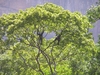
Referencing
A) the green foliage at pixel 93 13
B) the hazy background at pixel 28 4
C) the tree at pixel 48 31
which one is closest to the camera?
the tree at pixel 48 31

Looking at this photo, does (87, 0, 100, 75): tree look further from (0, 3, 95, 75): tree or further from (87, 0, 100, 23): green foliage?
(0, 3, 95, 75): tree

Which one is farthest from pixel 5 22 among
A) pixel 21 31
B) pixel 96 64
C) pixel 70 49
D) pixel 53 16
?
pixel 96 64

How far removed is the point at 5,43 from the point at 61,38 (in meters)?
3.38

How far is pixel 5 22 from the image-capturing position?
16578 mm

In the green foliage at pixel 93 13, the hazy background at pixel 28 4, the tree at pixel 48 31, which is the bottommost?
the tree at pixel 48 31

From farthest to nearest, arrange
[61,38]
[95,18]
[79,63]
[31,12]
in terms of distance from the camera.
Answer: [79,63]
[95,18]
[61,38]
[31,12]

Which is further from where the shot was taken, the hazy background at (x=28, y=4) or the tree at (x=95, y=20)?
→ the hazy background at (x=28, y=4)

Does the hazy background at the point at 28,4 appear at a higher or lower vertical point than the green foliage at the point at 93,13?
higher

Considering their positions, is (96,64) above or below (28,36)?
below

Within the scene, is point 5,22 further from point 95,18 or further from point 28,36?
point 95,18

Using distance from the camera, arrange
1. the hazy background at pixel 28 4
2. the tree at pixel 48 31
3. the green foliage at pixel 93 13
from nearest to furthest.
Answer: the tree at pixel 48 31, the green foliage at pixel 93 13, the hazy background at pixel 28 4

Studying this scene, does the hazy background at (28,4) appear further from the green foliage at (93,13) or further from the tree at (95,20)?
the green foliage at (93,13)

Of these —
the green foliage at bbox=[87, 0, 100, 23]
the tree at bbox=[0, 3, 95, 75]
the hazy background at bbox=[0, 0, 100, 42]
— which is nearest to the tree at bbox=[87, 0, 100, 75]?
the green foliage at bbox=[87, 0, 100, 23]

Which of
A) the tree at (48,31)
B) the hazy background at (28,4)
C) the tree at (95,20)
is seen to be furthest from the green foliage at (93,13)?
the hazy background at (28,4)
